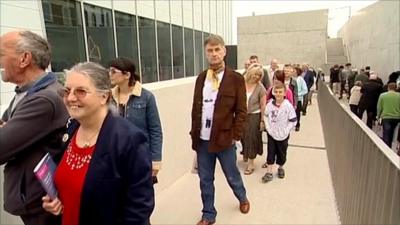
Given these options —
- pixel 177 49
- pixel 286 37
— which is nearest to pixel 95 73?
pixel 177 49

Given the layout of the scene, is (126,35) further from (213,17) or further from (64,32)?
(213,17)

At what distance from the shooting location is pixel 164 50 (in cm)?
1456

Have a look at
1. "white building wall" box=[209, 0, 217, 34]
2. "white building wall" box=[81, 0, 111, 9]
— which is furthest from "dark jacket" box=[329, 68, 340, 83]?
"white building wall" box=[81, 0, 111, 9]

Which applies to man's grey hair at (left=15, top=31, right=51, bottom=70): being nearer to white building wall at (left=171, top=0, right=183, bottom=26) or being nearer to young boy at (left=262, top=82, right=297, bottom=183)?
young boy at (left=262, top=82, right=297, bottom=183)

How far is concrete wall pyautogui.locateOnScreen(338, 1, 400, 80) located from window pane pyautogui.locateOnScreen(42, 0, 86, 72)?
1069 cm

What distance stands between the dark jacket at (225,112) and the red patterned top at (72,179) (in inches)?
61.9

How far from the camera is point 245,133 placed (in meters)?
4.73

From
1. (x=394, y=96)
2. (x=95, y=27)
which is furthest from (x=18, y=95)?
(x=95, y=27)

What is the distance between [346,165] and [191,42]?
15.4 m

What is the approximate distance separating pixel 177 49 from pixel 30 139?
585 inches

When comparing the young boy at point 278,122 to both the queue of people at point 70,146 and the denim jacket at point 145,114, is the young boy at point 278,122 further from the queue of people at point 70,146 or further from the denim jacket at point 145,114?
the queue of people at point 70,146

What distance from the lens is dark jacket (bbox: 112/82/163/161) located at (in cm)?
256

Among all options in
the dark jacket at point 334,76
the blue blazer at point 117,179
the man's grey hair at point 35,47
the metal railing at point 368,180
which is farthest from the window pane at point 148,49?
the blue blazer at point 117,179

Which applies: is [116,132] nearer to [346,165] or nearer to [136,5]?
[346,165]
